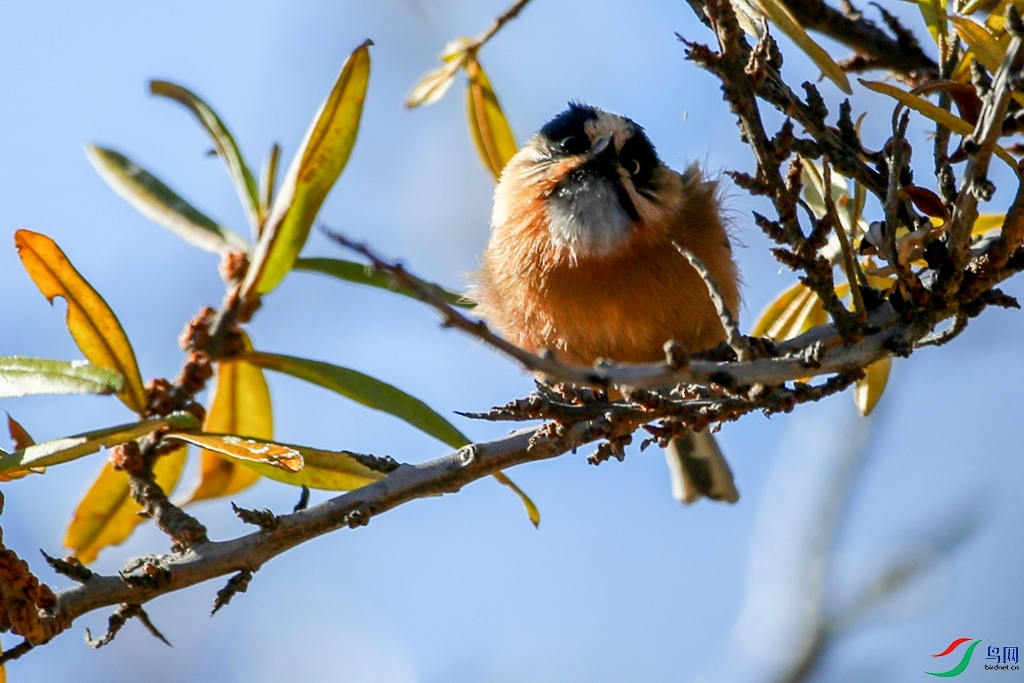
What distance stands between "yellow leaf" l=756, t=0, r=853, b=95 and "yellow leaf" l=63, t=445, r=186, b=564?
2.02 m

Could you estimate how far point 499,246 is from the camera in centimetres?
412

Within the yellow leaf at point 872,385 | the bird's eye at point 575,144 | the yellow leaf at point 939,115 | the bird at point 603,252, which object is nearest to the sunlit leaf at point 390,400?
the bird at point 603,252

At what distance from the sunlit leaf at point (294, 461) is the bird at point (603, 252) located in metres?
0.98

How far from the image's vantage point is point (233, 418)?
3.21 m

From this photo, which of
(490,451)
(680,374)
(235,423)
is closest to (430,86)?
(235,423)

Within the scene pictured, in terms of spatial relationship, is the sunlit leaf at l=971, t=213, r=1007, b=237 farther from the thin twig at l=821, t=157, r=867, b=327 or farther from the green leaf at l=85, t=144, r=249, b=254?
the green leaf at l=85, t=144, r=249, b=254

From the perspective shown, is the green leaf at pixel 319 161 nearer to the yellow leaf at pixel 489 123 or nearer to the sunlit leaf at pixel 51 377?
the sunlit leaf at pixel 51 377

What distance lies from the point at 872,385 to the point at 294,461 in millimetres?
1707

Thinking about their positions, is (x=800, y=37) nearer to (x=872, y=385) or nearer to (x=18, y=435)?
(x=872, y=385)

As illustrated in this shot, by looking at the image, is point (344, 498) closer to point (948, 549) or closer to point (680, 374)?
point (680, 374)

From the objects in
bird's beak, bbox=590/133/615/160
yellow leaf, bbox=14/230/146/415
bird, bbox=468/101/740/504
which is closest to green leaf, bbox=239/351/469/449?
yellow leaf, bbox=14/230/146/415

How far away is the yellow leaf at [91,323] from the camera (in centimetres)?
271

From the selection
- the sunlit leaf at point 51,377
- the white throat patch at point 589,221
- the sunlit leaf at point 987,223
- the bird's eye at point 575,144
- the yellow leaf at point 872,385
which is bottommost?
the sunlit leaf at point 51,377

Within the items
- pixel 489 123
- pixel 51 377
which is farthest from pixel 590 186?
pixel 51 377
